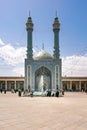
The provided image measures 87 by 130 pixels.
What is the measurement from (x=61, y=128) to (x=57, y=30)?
150 ft

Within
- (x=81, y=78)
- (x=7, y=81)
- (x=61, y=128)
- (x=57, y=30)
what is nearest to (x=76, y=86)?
(x=81, y=78)

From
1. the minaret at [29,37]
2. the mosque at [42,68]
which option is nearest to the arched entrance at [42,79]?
the mosque at [42,68]

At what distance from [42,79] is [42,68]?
2602 millimetres

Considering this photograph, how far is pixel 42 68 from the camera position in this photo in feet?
181

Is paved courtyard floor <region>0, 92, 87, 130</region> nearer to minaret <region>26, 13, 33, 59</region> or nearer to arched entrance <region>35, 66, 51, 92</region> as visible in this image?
minaret <region>26, 13, 33, 59</region>

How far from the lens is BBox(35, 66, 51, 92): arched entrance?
53375mm

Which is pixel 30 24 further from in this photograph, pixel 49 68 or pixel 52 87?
pixel 52 87

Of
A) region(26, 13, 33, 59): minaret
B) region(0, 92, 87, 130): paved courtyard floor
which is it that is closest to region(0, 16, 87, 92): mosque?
region(26, 13, 33, 59): minaret

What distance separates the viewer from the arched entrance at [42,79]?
175ft

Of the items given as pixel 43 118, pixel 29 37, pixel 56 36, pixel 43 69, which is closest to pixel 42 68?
pixel 43 69

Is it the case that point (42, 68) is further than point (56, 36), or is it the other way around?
point (42, 68)

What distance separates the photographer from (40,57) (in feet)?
187

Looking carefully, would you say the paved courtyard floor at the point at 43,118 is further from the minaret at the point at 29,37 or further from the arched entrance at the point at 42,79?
the arched entrance at the point at 42,79

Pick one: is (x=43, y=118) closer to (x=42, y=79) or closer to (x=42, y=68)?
(x=42, y=79)
